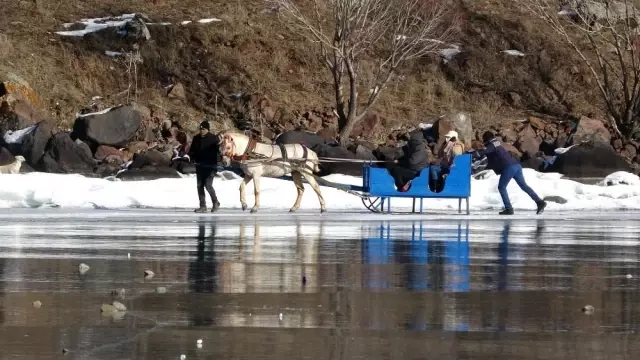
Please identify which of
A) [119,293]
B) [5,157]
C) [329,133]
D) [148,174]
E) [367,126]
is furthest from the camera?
[367,126]

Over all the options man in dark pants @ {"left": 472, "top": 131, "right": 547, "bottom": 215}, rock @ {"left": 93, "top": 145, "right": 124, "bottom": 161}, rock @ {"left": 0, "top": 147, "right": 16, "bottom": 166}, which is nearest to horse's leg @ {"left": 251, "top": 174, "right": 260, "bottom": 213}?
man in dark pants @ {"left": 472, "top": 131, "right": 547, "bottom": 215}

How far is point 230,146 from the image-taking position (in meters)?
27.6

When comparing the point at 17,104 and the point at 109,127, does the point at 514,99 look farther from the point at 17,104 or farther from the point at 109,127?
the point at 17,104

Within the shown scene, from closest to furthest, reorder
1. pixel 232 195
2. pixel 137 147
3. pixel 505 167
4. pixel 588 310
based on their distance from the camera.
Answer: pixel 588 310
pixel 505 167
pixel 232 195
pixel 137 147

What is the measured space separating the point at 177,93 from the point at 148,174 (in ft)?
61.0

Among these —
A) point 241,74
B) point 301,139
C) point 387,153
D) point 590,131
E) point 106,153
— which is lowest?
point 106,153

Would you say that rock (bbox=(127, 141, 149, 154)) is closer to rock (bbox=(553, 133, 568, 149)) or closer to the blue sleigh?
rock (bbox=(553, 133, 568, 149))

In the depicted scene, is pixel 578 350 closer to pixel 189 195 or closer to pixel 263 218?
pixel 263 218

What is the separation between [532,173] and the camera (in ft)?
121

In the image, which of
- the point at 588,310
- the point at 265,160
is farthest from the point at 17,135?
the point at 588,310

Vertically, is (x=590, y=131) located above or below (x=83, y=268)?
above

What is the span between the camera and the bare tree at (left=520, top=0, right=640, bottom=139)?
54281 millimetres

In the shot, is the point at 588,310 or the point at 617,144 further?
the point at 617,144

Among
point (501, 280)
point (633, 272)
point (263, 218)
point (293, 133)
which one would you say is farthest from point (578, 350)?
point (293, 133)
